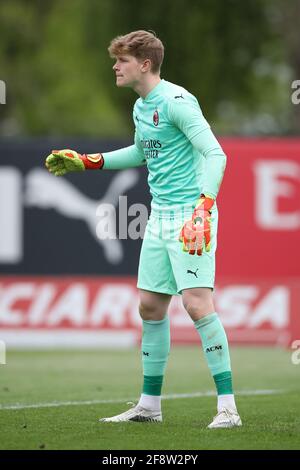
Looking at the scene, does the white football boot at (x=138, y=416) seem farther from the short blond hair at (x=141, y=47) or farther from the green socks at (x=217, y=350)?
the short blond hair at (x=141, y=47)

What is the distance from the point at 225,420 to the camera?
7.48 meters

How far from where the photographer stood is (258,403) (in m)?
9.09

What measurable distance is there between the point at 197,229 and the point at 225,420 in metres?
1.16

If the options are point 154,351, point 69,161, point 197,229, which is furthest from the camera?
point 69,161

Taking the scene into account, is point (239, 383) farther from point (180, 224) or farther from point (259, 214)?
point (259, 214)

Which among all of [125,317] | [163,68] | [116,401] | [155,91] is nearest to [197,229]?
[155,91]

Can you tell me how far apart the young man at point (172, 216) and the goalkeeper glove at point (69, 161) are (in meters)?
0.01

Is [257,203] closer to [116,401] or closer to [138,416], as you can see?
[116,401]

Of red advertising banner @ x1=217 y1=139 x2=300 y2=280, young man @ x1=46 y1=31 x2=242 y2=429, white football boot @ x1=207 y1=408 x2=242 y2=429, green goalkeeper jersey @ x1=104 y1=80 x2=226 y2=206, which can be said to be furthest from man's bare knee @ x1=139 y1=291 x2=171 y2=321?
red advertising banner @ x1=217 y1=139 x2=300 y2=280

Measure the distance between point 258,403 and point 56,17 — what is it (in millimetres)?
31398

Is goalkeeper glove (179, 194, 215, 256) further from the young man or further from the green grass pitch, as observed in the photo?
the green grass pitch

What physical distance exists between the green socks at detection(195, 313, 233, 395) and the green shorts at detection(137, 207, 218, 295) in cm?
23

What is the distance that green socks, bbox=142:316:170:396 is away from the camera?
7.99m
